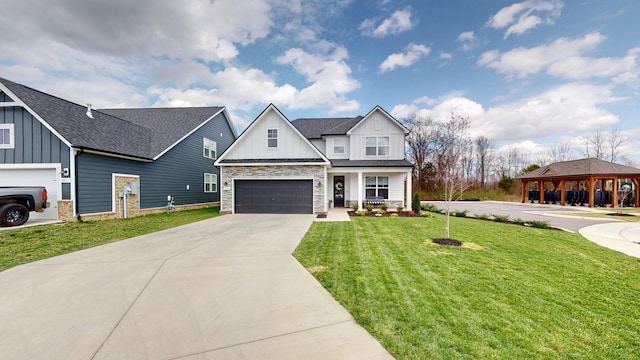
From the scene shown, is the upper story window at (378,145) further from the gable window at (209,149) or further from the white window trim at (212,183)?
the white window trim at (212,183)

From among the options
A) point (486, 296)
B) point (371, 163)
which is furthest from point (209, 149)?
point (486, 296)

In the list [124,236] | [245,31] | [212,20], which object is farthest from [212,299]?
[245,31]

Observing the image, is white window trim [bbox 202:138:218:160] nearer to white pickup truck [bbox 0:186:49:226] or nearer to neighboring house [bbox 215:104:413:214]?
neighboring house [bbox 215:104:413:214]

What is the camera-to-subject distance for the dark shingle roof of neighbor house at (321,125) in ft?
60.8

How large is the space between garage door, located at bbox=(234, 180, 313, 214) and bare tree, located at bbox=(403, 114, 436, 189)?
2251 centimetres

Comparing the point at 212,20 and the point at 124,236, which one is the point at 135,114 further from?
the point at 124,236

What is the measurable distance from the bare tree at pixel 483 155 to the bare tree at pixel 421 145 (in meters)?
8.58

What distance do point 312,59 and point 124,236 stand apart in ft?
47.4

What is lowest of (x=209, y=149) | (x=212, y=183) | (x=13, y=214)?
(x=13, y=214)

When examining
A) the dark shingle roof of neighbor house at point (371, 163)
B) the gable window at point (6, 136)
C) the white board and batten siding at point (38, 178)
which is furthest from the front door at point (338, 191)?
the gable window at point (6, 136)

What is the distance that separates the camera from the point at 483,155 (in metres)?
37.5

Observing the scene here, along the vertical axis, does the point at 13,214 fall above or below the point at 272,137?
below

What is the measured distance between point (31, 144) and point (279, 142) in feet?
36.1

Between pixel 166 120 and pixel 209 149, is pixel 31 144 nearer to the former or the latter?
pixel 166 120
